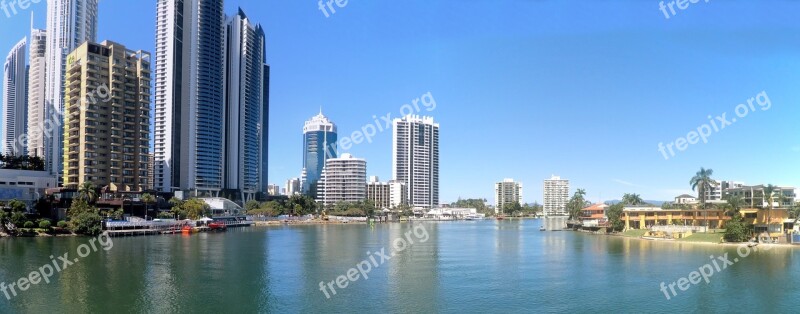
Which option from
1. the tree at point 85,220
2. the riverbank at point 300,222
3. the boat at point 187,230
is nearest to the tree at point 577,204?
the riverbank at point 300,222

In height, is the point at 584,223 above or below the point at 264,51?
below

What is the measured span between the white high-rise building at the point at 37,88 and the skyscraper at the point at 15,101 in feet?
63.3

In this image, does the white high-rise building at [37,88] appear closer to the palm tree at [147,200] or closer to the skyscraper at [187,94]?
the skyscraper at [187,94]

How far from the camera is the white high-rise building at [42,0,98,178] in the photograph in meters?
127

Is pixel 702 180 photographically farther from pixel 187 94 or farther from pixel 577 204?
pixel 187 94

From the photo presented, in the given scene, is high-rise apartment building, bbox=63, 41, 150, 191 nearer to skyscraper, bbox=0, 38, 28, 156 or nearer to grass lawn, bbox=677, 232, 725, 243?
skyscraper, bbox=0, 38, 28, 156

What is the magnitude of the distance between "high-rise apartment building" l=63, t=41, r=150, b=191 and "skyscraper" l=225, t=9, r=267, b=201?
55669mm

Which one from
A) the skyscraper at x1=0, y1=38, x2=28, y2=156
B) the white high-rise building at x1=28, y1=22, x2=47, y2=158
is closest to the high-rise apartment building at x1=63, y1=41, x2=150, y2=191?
the white high-rise building at x1=28, y1=22, x2=47, y2=158

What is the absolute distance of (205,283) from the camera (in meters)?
38.5

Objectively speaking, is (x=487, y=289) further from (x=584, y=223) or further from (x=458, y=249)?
(x=584, y=223)

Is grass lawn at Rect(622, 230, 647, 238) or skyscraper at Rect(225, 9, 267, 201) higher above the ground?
skyscraper at Rect(225, 9, 267, 201)

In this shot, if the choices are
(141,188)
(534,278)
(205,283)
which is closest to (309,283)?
(205,283)

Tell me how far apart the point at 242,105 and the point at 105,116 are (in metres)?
66.1

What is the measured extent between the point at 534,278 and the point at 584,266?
8923 millimetres
